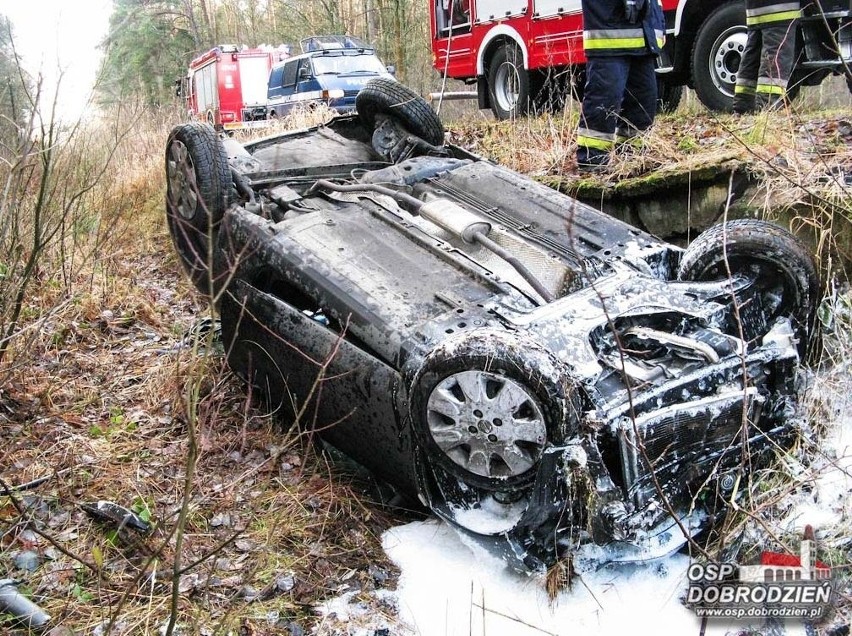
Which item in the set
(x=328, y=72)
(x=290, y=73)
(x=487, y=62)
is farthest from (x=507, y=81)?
(x=290, y=73)

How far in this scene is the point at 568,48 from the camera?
7461mm

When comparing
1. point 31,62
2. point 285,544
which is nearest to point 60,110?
point 31,62

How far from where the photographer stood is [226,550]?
8.78ft

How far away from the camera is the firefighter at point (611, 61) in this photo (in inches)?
177

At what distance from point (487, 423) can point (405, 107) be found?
2.41 m

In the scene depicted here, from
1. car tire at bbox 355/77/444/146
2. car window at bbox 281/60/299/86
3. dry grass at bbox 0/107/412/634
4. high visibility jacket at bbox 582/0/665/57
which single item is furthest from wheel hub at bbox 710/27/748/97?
car window at bbox 281/60/299/86

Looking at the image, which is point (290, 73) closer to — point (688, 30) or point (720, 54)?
point (688, 30)

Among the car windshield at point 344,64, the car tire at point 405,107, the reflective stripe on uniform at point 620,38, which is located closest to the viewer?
the car tire at point 405,107

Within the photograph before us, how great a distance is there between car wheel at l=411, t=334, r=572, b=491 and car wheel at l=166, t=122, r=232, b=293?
4.90 feet

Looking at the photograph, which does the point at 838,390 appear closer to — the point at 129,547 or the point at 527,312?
the point at 527,312

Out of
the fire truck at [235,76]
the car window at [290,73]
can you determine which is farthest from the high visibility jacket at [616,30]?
the fire truck at [235,76]

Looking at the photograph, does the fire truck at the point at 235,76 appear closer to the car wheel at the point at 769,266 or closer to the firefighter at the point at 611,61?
the firefighter at the point at 611,61

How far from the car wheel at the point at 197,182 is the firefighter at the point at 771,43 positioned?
10.7 feet

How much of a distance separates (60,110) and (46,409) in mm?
1407
